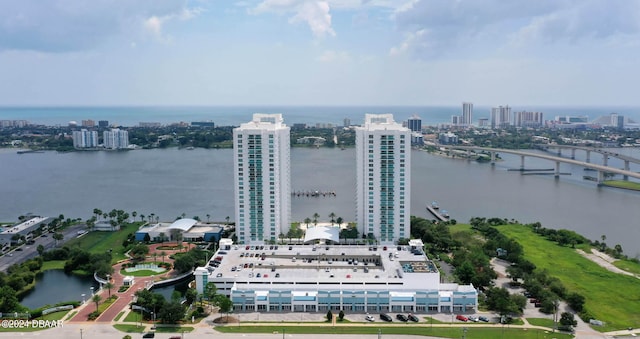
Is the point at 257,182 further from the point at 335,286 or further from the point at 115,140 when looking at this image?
the point at 115,140

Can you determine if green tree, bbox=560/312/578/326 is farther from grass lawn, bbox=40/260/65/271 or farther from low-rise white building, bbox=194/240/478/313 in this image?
grass lawn, bbox=40/260/65/271

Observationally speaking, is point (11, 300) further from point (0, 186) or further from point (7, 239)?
point (0, 186)

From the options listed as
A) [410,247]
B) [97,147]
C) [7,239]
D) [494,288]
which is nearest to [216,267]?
[410,247]

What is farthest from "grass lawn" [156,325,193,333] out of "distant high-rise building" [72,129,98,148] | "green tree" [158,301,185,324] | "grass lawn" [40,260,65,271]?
"distant high-rise building" [72,129,98,148]

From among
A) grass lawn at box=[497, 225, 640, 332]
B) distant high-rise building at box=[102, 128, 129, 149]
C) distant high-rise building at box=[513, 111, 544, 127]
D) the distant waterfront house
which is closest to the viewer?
grass lawn at box=[497, 225, 640, 332]

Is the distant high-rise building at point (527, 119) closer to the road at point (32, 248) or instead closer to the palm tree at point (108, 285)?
the road at point (32, 248)

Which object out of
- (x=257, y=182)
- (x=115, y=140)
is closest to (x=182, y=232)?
(x=257, y=182)

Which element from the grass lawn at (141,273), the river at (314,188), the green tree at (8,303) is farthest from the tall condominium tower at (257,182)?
the green tree at (8,303)
